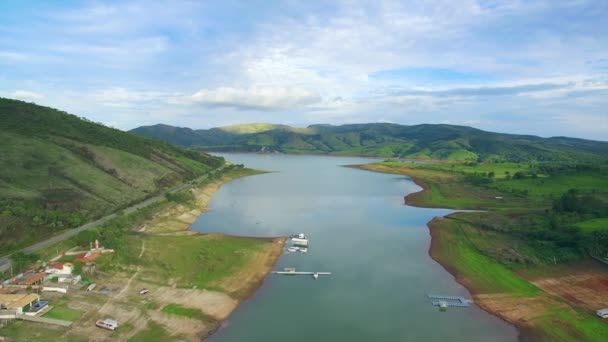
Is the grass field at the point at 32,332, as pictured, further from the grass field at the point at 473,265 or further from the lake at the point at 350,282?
the grass field at the point at 473,265

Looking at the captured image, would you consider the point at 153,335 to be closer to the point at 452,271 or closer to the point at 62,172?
the point at 452,271

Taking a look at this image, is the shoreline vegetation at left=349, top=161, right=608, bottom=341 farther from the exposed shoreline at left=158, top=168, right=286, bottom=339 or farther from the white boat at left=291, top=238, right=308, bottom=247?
the exposed shoreline at left=158, top=168, right=286, bottom=339

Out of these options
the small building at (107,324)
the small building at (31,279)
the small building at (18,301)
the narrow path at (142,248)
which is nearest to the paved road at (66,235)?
the small building at (31,279)

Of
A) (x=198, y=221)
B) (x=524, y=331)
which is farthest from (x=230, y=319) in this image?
(x=198, y=221)

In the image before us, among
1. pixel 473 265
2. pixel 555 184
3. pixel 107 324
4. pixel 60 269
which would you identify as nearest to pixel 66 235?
pixel 60 269

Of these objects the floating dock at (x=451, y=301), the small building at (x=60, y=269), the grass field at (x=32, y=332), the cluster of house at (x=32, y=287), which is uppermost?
the small building at (x=60, y=269)

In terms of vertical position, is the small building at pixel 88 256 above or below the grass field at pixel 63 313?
above
